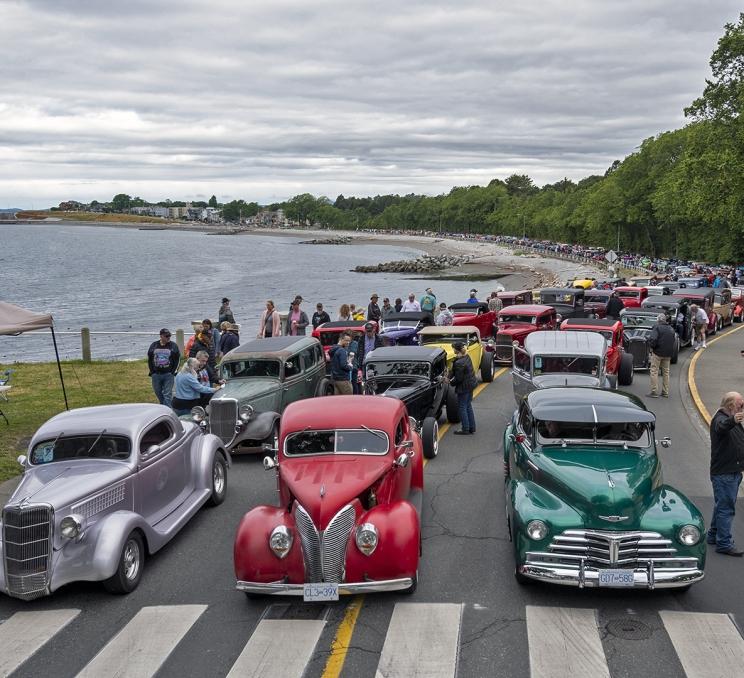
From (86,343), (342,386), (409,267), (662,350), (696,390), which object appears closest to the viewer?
(342,386)

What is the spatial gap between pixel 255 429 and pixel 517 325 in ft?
43.3

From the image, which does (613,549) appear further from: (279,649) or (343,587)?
(279,649)

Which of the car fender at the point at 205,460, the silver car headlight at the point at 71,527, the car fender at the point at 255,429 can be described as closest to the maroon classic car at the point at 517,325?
the car fender at the point at 255,429

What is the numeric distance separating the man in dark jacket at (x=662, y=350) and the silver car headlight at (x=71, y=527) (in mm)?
14521

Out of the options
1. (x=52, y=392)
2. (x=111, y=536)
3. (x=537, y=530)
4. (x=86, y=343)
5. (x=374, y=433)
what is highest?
(x=374, y=433)

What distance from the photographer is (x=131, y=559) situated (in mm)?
8922

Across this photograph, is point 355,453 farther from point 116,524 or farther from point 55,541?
point 55,541

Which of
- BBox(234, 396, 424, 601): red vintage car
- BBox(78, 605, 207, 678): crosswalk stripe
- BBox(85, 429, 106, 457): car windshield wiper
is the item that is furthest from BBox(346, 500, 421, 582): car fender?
BBox(85, 429, 106, 457): car windshield wiper

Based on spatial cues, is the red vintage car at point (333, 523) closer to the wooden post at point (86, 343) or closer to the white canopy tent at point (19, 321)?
the white canopy tent at point (19, 321)

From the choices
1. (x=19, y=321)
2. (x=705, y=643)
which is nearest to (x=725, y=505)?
(x=705, y=643)

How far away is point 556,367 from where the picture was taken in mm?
16281

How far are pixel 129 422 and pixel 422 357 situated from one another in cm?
704

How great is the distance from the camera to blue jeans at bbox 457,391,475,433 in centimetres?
1534

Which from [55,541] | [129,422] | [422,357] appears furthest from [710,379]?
[55,541]
